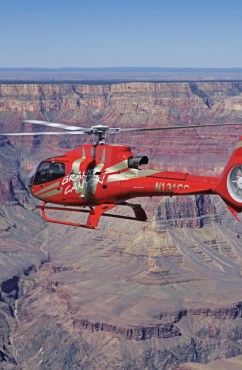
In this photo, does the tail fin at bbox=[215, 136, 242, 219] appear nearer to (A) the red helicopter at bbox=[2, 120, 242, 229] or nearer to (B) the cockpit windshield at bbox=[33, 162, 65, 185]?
(A) the red helicopter at bbox=[2, 120, 242, 229]

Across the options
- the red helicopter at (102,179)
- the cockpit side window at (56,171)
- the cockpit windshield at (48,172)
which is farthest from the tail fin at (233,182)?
the cockpit windshield at (48,172)

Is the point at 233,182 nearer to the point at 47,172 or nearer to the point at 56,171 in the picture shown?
the point at 56,171

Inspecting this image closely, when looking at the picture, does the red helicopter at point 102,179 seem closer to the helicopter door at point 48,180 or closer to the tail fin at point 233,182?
the helicopter door at point 48,180

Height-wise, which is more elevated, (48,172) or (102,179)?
(102,179)

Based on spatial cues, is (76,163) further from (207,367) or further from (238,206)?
(207,367)

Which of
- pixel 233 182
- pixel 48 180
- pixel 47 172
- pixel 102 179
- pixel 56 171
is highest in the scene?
pixel 233 182

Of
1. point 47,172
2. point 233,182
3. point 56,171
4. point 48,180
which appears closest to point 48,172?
point 47,172

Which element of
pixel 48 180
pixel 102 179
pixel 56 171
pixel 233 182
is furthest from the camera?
pixel 48 180

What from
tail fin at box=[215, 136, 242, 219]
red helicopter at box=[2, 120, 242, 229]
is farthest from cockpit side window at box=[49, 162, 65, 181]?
tail fin at box=[215, 136, 242, 219]
